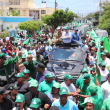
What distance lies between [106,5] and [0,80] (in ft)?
108

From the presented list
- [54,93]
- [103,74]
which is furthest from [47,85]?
[103,74]

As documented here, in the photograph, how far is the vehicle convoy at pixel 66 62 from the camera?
7.46 m

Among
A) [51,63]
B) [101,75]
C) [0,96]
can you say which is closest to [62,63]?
[51,63]

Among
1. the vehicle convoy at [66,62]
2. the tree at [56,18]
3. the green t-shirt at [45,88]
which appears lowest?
the green t-shirt at [45,88]

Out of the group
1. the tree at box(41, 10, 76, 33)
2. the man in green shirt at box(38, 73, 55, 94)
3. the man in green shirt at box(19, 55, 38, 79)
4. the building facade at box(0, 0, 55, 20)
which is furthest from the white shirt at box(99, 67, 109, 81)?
the building facade at box(0, 0, 55, 20)

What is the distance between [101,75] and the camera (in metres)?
6.92

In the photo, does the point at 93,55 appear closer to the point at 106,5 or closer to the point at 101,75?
the point at 101,75

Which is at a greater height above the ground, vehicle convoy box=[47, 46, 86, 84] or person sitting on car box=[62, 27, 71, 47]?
person sitting on car box=[62, 27, 71, 47]

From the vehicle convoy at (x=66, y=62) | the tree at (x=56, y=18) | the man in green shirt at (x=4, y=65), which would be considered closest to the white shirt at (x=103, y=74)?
the vehicle convoy at (x=66, y=62)

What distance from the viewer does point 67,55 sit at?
8922 millimetres

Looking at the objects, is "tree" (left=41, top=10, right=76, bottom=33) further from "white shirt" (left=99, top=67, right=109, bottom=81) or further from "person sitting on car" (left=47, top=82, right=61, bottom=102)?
"person sitting on car" (left=47, top=82, right=61, bottom=102)

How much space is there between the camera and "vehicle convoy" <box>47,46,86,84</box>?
24.5 feet

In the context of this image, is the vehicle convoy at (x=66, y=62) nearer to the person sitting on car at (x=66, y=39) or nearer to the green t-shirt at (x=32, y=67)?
the person sitting on car at (x=66, y=39)

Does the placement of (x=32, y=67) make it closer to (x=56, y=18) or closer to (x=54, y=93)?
(x=54, y=93)
